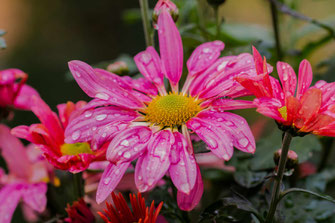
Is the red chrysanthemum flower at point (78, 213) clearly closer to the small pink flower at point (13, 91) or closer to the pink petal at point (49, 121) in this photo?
the pink petal at point (49, 121)

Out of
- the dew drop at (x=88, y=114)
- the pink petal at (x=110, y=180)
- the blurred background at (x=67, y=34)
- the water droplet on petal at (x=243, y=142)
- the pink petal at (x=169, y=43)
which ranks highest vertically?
the pink petal at (x=169, y=43)

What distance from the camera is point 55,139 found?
0.42m

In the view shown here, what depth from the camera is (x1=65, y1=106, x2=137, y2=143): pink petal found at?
1.14 feet

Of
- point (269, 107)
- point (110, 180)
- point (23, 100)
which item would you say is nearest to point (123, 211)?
point (110, 180)

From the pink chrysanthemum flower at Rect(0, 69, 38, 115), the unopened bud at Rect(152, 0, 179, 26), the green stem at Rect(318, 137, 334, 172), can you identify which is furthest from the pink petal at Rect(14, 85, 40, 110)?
the green stem at Rect(318, 137, 334, 172)

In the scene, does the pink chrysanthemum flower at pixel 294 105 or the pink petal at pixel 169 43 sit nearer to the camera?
the pink chrysanthemum flower at pixel 294 105

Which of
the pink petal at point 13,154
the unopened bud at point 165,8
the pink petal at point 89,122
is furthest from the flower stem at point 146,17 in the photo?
the pink petal at point 13,154

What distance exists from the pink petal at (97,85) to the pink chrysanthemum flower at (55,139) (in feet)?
0.11

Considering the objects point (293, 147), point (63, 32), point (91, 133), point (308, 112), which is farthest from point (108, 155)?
point (63, 32)

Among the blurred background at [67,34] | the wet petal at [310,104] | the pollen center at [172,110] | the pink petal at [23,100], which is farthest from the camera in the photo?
the blurred background at [67,34]

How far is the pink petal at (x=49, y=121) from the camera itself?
411 millimetres

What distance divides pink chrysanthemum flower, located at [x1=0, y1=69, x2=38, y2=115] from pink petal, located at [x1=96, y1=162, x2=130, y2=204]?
208 millimetres

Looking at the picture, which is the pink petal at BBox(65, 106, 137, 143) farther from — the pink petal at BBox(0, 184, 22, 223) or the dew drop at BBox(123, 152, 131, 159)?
the pink petal at BBox(0, 184, 22, 223)

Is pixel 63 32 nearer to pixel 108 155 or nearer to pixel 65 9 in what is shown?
pixel 65 9
